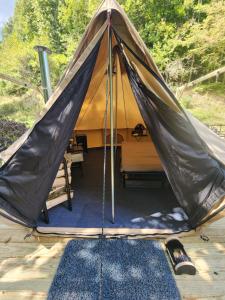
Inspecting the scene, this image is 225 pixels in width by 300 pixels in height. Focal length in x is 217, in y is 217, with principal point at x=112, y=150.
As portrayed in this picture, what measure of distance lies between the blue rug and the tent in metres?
0.52

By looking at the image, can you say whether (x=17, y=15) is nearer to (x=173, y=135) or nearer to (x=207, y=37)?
(x=207, y=37)

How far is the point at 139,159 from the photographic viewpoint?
339cm

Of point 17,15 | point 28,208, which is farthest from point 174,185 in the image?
point 17,15

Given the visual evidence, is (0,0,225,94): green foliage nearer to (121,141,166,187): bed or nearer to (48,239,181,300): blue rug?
(121,141,166,187): bed

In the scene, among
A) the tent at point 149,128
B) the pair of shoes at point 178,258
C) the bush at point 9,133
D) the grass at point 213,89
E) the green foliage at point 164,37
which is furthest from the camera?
the grass at point 213,89

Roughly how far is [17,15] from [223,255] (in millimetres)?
23673

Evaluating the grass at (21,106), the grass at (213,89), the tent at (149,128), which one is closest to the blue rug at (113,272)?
the tent at (149,128)

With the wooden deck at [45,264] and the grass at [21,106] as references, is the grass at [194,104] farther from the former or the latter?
the wooden deck at [45,264]

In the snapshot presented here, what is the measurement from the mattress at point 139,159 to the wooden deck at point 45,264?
114cm

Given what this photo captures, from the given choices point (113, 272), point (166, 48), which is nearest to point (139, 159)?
point (113, 272)

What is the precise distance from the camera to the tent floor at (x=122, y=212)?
7.55 feet

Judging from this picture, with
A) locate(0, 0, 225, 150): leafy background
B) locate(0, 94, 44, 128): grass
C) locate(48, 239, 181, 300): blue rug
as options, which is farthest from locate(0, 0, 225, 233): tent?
locate(0, 94, 44, 128): grass

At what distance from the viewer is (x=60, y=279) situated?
1.72 m

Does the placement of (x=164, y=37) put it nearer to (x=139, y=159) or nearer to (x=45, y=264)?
(x=139, y=159)
